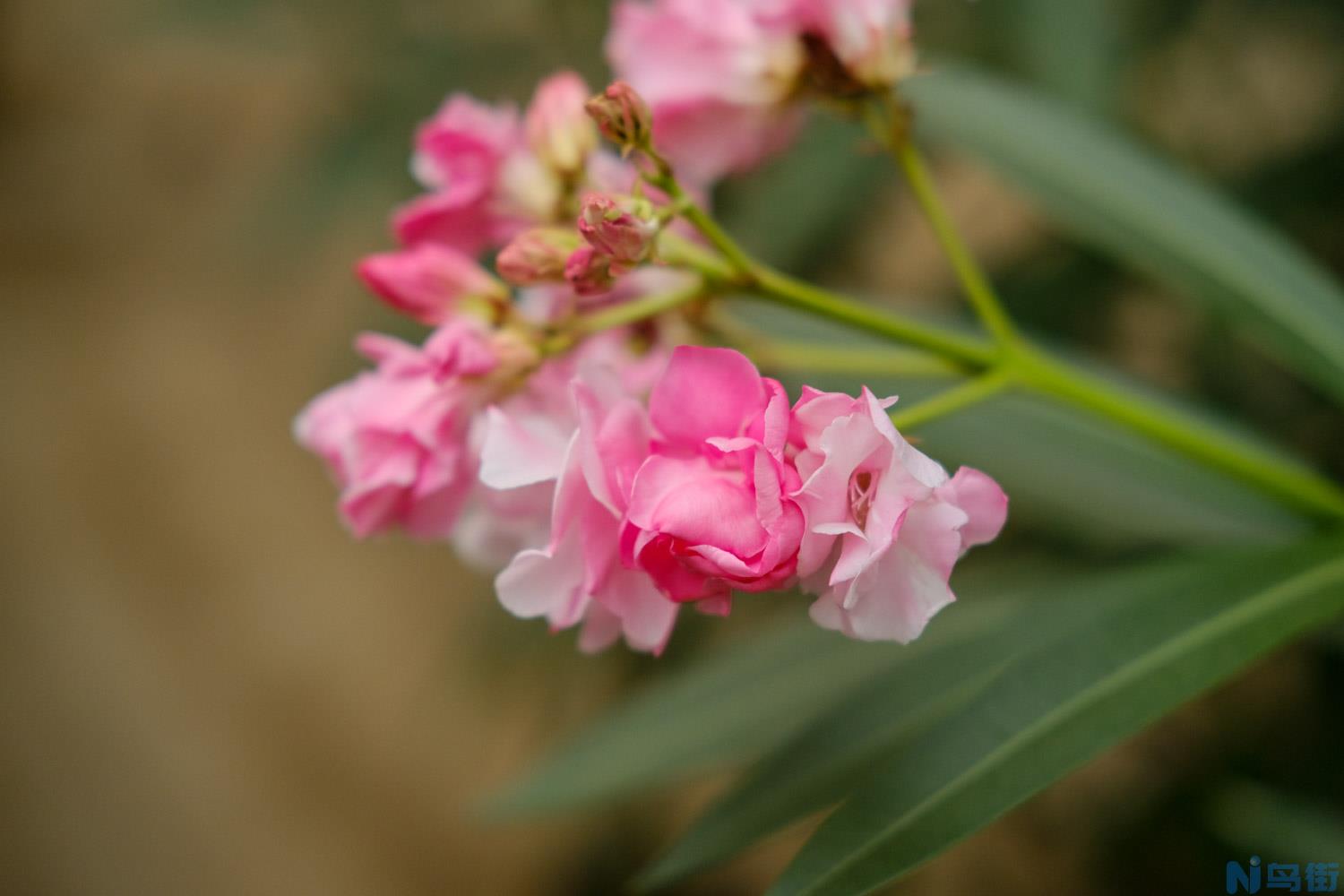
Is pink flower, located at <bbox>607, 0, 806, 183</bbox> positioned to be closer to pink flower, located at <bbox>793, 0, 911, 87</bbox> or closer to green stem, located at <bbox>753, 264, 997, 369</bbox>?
pink flower, located at <bbox>793, 0, 911, 87</bbox>

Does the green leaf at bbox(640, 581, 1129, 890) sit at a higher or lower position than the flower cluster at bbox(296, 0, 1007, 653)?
lower

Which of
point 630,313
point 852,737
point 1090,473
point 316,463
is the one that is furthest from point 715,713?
point 316,463

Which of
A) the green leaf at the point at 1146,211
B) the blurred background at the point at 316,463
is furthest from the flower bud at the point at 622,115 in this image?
the blurred background at the point at 316,463

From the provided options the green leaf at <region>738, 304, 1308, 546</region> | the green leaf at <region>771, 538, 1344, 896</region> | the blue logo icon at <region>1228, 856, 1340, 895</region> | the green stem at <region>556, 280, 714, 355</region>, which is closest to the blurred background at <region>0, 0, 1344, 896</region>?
the green leaf at <region>738, 304, 1308, 546</region>

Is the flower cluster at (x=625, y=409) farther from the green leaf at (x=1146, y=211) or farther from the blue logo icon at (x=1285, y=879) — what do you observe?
the blue logo icon at (x=1285, y=879)

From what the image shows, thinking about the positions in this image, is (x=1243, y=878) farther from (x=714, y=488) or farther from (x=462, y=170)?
(x=462, y=170)

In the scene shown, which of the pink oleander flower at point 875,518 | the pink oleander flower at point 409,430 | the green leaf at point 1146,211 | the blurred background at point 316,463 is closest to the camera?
the pink oleander flower at point 875,518
